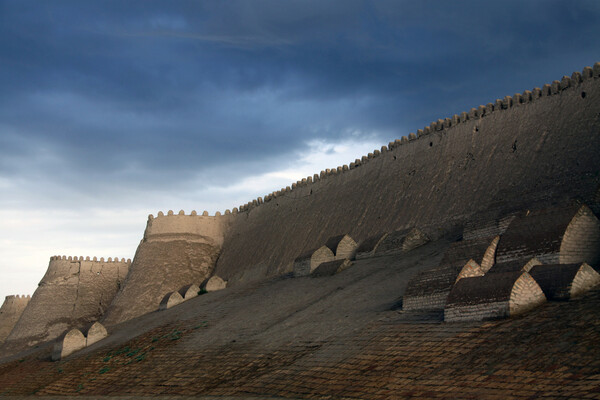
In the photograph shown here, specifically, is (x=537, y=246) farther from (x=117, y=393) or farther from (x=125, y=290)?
(x=125, y=290)

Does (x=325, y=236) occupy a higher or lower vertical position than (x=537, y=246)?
higher

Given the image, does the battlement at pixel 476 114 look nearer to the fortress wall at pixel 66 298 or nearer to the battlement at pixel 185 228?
the battlement at pixel 185 228

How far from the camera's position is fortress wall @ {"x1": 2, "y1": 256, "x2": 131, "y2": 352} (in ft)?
106

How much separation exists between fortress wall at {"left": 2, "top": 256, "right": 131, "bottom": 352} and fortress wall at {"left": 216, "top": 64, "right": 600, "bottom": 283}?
9.57m

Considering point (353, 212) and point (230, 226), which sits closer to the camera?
point (353, 212)

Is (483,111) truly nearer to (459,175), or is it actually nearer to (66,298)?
(459,175)

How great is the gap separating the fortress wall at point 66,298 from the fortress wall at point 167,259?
13.5 feet

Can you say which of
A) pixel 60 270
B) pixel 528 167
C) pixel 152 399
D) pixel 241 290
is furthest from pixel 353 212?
pixel 60 270

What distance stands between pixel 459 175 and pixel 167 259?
16781 mm

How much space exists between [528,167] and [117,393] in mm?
11862

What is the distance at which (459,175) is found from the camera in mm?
19891

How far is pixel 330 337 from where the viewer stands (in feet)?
38.0

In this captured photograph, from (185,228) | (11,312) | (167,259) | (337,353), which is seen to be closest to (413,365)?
(337,353)

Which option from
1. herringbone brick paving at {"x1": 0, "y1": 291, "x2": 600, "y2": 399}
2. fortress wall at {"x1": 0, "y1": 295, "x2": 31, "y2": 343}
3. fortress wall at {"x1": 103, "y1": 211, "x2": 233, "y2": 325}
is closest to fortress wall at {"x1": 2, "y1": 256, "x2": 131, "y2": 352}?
fortress wall at {"x1": 103, "y1": 211, "x2": 233, "y2": 325}
